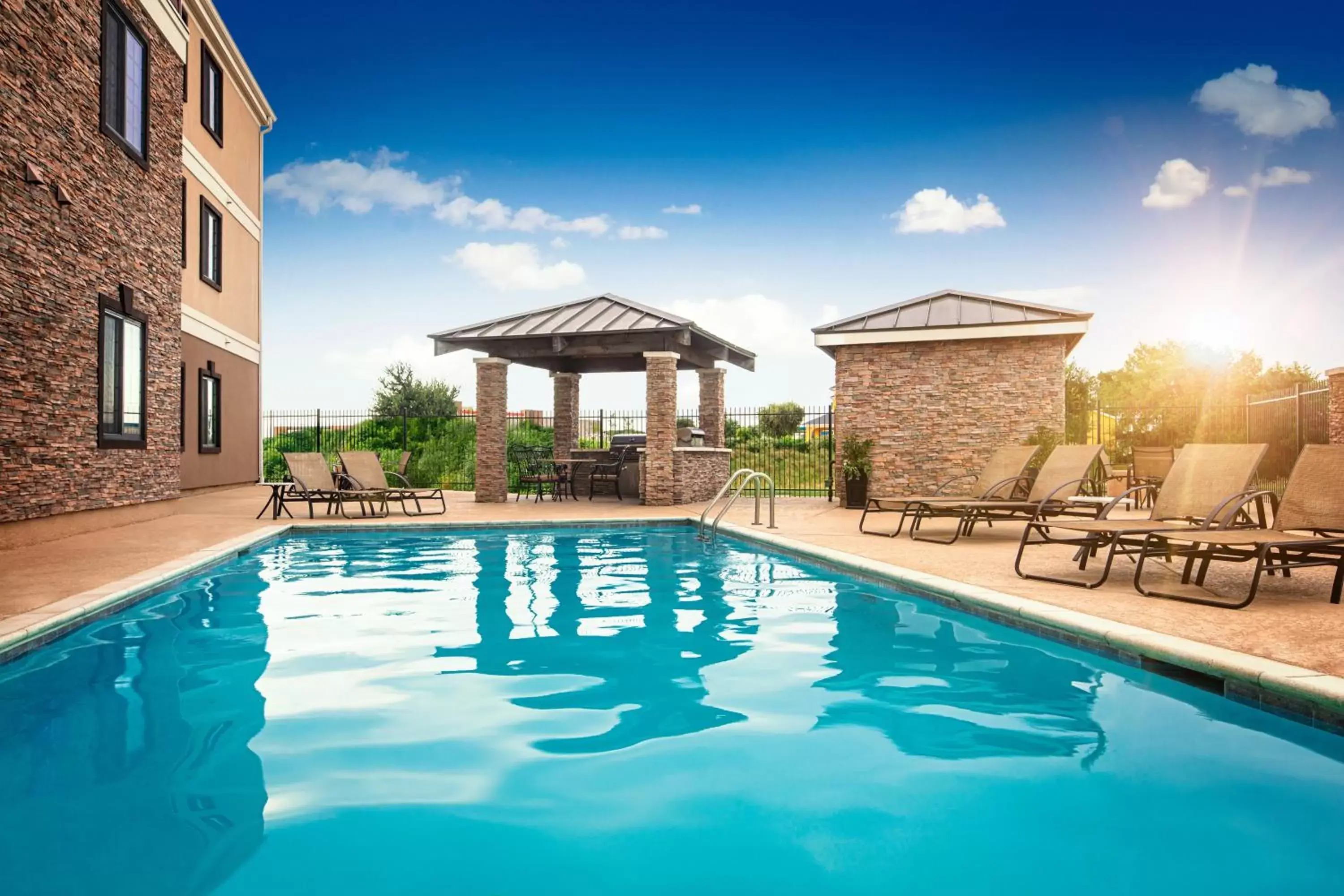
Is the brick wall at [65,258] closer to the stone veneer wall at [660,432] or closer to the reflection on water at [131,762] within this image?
the reflection on water at [131,762]

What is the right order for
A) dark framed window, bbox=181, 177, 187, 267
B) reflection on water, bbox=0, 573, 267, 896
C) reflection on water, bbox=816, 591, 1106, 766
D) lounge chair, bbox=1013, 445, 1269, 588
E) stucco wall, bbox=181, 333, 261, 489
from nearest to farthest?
reflection on water, bbox=0, 573, 267, 896 → reflection on water, bbox=816, 591, 1106, 766 → lounge chair, bbox=1013, 445, 1269, 588 → dark framed window, bbox=181, 177, 187, 267 → stucco wall, bbox=181, 333, 261, 489

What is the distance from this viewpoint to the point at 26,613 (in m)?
4.97

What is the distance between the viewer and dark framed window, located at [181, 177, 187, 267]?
50.2 feet

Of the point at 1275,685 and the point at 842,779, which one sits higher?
the point at 1275,685

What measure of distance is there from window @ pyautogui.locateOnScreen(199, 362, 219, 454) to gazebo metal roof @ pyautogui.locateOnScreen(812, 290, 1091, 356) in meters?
11.7

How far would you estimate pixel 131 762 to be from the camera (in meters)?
3.45

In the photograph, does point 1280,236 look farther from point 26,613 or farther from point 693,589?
point 26,613

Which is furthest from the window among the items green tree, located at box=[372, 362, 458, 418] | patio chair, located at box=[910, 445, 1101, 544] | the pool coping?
green tree, located at box=[372, 362, 458, 418]

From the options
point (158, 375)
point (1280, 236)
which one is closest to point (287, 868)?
point (158, 375)

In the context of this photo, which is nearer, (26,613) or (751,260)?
(26,613)

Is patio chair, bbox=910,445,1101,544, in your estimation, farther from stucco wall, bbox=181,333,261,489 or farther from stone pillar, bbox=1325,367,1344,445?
stucco wall, bbox=181,333,261,489

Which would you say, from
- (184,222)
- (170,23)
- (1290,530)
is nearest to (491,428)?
(184,222)

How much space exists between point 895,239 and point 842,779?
90.9 feet

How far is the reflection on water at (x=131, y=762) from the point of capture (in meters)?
2.62
